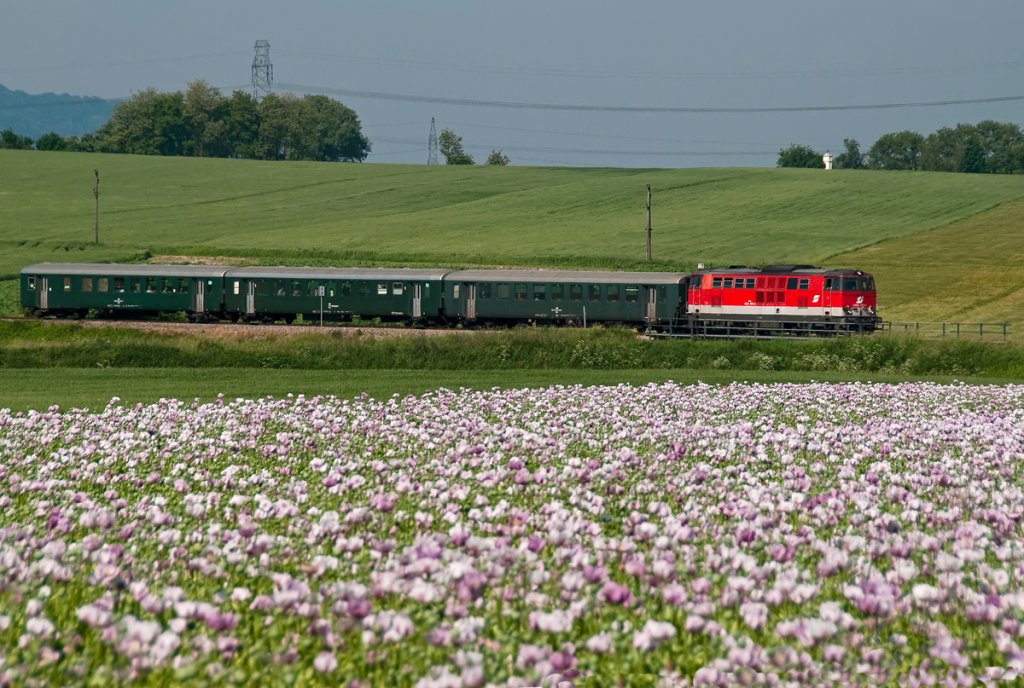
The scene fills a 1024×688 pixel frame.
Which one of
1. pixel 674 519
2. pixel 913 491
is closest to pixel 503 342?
pixel 913 491

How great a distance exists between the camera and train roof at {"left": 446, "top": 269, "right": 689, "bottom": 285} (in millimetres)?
56228

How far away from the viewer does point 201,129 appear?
17775 cm

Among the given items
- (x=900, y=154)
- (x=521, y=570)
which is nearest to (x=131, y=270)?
(x=521, y=570)

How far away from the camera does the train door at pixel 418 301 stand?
→ 57.8 m

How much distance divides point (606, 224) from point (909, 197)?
1213 inches

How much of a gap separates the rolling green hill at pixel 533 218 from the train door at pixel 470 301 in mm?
20639

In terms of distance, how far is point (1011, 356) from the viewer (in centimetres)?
→ 3888

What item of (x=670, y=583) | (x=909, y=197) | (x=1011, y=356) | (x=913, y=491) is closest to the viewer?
(x=670, y=583)

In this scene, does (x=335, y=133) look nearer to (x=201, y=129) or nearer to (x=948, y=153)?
(x=201, y=129)

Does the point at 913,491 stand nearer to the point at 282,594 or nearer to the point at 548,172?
the point at 282,594

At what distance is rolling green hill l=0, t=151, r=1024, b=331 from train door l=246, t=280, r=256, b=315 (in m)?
21.9

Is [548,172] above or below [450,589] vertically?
above

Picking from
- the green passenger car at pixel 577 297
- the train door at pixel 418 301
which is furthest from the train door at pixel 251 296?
the green passenger car at pixel 577 297

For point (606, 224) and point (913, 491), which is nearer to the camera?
point (913, 491)
